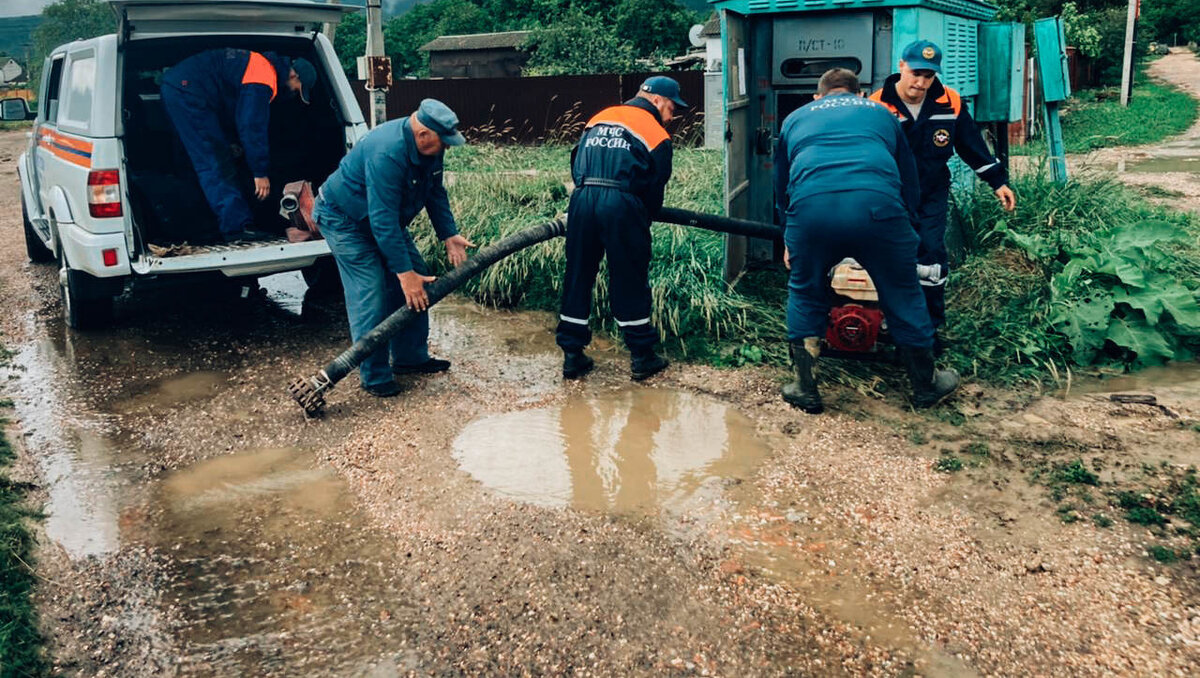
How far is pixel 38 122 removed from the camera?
7312mm

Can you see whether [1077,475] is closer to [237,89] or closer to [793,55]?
[793,55]

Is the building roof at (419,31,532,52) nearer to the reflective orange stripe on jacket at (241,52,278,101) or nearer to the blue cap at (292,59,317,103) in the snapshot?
the blue cap at (292,59,317,103)

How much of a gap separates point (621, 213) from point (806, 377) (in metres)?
1.31

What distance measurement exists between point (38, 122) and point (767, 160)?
5561mm

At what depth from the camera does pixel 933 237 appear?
525 cm

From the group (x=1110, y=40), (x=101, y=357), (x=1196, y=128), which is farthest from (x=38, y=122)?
(x=1110, y=40)

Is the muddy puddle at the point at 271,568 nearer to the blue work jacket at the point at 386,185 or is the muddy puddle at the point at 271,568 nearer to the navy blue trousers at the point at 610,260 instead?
the blue work jacket at the point at 386,185

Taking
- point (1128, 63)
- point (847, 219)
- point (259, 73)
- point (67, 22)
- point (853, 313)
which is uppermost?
point (67, 22)

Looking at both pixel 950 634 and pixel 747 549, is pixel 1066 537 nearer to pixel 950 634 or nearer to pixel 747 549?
pixel 950 634

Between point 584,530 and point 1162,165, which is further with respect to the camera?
point 1162,165

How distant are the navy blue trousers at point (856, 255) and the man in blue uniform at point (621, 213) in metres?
0.87

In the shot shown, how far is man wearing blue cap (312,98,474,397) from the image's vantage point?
4992mm

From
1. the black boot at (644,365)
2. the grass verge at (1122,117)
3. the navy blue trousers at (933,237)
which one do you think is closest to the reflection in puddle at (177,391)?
the black boot at (644,365)

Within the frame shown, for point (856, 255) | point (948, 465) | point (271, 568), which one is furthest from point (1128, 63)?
point (271, 568)
